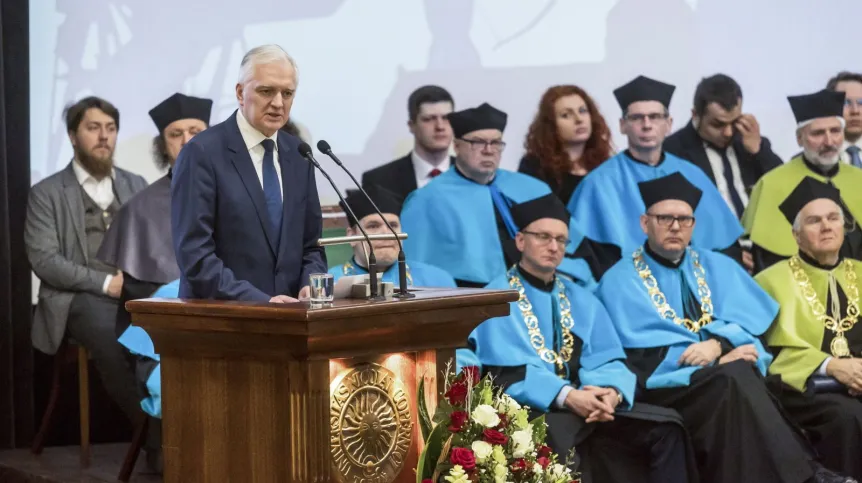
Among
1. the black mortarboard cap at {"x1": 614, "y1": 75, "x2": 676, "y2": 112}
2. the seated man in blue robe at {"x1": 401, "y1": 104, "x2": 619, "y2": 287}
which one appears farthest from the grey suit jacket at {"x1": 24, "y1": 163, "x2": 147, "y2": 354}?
the black mortarboard cap at {"x1": 614, "y1": 75, "x2": 676, "y2": 112}

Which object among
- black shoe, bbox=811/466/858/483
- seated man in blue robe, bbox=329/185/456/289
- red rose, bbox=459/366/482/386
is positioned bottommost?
black shoe, bbox=811/466/858/483

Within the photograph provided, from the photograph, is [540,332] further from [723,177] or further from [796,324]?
[723,177]

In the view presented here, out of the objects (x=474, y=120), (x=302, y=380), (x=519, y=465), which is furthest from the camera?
(x=474, y=120)

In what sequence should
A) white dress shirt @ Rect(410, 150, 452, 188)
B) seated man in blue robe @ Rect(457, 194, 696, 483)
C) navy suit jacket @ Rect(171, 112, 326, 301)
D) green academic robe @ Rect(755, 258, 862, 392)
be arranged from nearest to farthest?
navy suit jacket @ Rect(171, 112, 326, 301) → seated man in blue robe @ Rect(457, 194, 696, 483) → green academic robe @ Rect(755, 258, 862, 392) → white dress shirt @ Rect(410, 150, 452, 188)

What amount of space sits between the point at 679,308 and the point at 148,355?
8.77 feet

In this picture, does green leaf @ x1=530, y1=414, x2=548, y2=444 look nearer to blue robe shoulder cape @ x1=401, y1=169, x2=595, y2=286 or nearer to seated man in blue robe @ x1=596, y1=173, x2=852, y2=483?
seated man in blue robe @ x1=596, y1=173, x2=852, y2=483

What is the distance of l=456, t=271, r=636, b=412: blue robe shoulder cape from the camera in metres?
5.71

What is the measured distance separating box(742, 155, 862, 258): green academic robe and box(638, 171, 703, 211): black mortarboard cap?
2.68ft

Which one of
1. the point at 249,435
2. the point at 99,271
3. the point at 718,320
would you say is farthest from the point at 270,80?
the point at 718,320

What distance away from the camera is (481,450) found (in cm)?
329

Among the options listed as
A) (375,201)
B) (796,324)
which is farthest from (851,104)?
(375,201)

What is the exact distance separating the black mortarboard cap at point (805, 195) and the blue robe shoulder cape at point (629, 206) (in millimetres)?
428

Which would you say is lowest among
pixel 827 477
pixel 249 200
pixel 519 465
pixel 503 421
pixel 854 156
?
pixel 827 477

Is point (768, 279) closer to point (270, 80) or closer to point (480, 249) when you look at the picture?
point (480, 249)
